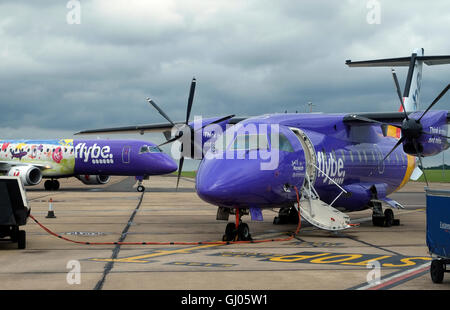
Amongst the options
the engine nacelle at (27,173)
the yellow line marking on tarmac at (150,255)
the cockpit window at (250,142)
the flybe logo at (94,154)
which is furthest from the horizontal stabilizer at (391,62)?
the engine nacelle at (27,173)

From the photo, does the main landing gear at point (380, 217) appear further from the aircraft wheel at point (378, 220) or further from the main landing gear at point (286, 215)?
the main landing gear at point (286, 215)

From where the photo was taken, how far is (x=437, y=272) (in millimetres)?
8242

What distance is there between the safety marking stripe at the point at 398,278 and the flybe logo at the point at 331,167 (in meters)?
5.43

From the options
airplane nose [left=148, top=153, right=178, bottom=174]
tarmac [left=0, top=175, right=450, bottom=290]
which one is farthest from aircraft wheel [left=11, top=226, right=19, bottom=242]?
airplane nose [left=148, top=153, right=178, bottom=174]

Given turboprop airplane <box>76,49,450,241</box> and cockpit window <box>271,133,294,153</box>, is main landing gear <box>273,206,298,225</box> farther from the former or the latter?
cockpit window <box>271,133,294,153</box>

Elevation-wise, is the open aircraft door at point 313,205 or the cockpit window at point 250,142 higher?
the cockpit window at point 250,142

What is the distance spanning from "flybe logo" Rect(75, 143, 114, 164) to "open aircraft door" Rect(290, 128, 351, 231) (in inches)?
891

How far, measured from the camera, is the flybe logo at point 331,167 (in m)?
15.1

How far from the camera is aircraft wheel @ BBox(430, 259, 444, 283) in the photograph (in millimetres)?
8219

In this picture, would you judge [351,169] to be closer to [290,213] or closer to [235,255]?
[290,213]

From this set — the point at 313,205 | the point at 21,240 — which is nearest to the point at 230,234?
the point at 313,205
